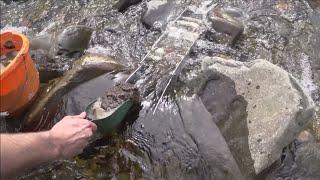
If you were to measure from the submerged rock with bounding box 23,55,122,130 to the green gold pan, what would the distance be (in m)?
0.40

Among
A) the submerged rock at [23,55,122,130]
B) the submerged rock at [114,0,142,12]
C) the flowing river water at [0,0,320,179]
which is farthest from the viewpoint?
the submerged rock at [114,0,142,12]

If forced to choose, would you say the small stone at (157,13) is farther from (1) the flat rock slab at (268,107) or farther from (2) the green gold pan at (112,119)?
(2) the green gold pan at (112,119)

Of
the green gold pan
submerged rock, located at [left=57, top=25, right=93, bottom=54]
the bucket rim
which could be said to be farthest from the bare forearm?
submerged rock, located at [left=57, top=25, right=93, bottom=54]

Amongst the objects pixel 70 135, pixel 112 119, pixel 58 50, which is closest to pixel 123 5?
pixel 58 50

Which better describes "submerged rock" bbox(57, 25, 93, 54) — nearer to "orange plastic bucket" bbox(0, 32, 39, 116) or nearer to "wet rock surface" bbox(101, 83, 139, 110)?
"orange plastic bucket" bbox(0, 32, 39, 116)

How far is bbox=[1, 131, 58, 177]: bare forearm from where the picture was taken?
291 centimetres

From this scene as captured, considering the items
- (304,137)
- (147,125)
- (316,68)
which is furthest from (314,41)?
(147,125)

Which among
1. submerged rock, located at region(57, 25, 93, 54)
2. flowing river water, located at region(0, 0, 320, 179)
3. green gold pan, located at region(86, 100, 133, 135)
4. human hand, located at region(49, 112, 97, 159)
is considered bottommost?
flowing river water, located at region(0, 0, 320, 179)

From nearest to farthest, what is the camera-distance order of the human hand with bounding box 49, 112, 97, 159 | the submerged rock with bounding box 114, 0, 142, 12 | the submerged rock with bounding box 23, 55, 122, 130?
the human hand with bounding box 49, 112, 97, 159, the submerged rock with bounding box 23, 55, 122, 130, the submerged rock with bounding box 114, 0, 142, 12

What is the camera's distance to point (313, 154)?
3.78 meters

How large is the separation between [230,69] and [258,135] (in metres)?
0.63

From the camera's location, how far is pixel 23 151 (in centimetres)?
299

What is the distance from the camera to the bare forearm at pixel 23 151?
2908 millimetres

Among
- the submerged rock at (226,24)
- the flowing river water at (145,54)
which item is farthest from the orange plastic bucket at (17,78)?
the submerged rock at (226,24)
